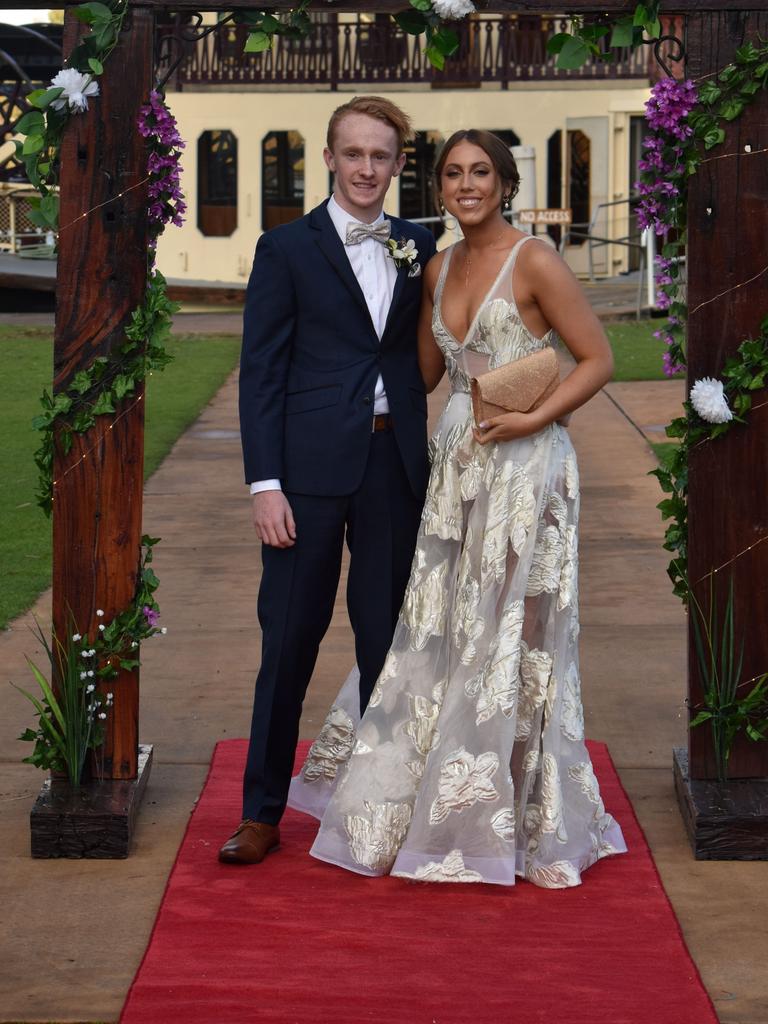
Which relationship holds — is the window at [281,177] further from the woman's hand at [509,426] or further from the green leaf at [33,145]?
the woman's hand at [509,426]

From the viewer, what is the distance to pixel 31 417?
43.4ft

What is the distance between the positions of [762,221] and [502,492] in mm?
1037

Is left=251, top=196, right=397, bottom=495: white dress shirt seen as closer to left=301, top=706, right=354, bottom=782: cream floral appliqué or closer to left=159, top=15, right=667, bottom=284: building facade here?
left=301, top=706, right=354, bottom=782: cream floral appliqué

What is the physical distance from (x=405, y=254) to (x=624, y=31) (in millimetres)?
812

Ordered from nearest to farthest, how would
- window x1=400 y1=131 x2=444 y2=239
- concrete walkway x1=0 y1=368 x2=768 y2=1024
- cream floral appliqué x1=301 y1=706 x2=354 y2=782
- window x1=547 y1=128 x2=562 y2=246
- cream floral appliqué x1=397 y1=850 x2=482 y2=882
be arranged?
1. concrete walkway x1=0 y1=368 x2=768 y2=1024
2. cream floral appliqué x1=397 y1=850 x2=482 y2=882
3. cream floral appliqué x1=301 y1=706 x2=354 y2=782
4. window x1=400 y1=131 x2=444 y2=239
5. window x1=547 y1=128 x2=562 y2=246

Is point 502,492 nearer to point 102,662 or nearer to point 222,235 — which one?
point 102,662

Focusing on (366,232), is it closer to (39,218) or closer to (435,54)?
(435,54)

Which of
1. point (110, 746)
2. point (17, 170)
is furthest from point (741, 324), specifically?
point (17, 170)

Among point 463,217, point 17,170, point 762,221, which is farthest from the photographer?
point 17,170

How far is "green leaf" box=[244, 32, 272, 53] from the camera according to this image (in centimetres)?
454

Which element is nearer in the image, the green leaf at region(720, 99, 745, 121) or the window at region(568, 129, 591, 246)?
the green leaf at region(720, 99, 745, 121)

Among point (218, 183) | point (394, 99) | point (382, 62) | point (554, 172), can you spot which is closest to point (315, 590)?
point (394, 99)

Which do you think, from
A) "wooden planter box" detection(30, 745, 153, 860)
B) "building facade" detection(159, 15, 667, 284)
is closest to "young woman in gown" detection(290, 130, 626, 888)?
"wooden planter box" detection(30, 745, 153, 860)

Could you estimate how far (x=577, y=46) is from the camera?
463 cm
